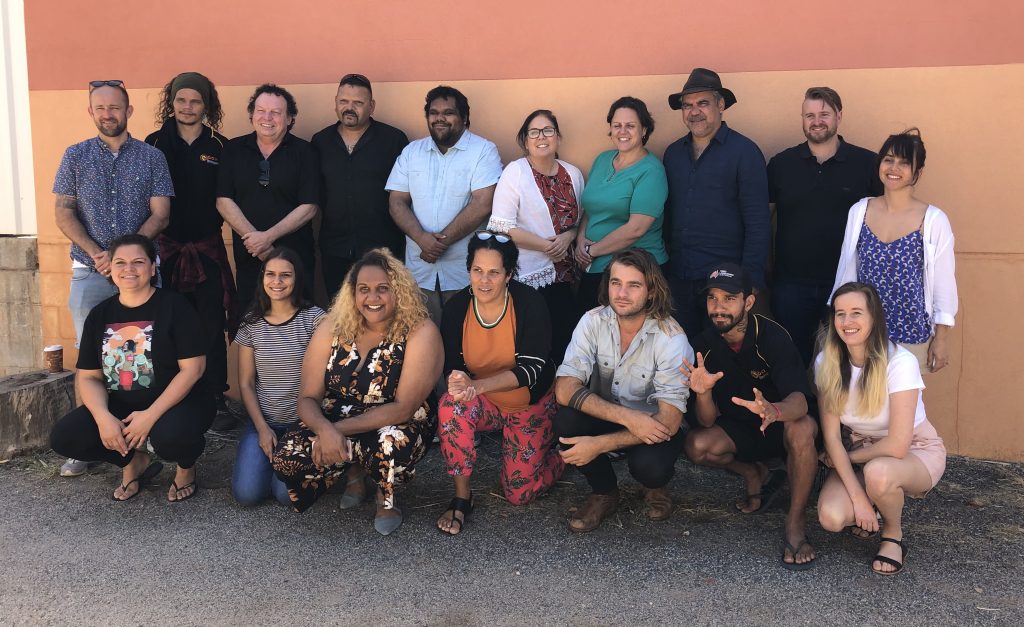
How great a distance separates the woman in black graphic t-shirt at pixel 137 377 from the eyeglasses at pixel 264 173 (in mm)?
863

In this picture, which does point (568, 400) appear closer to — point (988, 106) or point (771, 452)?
point (771, 452)

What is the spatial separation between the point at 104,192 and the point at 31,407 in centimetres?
139

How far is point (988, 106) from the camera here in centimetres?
457

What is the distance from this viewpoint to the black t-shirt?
4.13m

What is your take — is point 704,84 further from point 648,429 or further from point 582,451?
point 582,451

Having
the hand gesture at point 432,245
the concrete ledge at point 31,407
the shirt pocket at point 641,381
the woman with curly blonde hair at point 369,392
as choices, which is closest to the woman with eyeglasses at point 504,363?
the woman with curly blonde hair at point 369,392

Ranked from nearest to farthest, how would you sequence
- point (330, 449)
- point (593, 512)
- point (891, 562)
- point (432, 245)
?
point (891, 562), point (330, 449), point (593, 512), point (432, 245)

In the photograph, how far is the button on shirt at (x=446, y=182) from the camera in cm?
482

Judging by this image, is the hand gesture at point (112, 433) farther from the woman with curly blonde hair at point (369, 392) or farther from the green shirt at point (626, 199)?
the green shirt at point (626, 199)

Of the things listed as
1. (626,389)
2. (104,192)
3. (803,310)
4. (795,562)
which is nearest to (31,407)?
(104,192)

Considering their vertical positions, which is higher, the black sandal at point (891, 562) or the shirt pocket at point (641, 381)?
the shirt pocket at point (641, 381)

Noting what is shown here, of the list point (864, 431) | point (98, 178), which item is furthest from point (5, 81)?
point (864, 431)

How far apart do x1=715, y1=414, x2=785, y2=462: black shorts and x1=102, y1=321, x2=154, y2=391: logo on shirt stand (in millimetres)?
2806

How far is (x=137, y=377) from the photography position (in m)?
4.14
